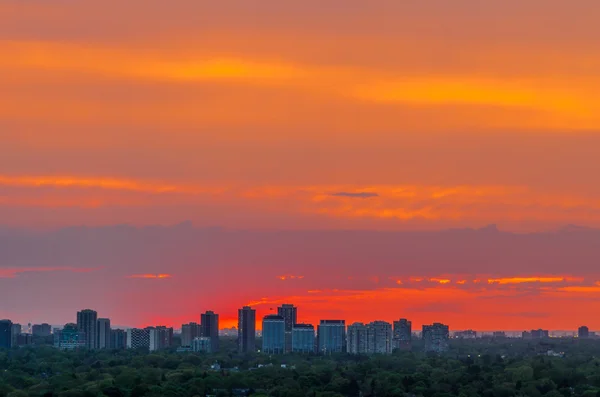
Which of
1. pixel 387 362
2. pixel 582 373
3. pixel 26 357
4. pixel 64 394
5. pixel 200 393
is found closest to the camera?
pixel 64 394

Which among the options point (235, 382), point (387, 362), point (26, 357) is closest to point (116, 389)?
point (235, 382)

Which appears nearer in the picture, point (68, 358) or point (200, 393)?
point (200, 393)

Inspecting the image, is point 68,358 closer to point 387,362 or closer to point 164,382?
point 387,362

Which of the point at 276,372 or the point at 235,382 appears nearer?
the point at 235,382

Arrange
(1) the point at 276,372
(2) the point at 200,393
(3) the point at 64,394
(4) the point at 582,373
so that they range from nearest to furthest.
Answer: (3) the point at 64,394 → (2) the point at 200,393 → (4) the point at 582,373 → (1) the point at 276,372

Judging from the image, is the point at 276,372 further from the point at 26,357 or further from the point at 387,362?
the point at 26,357

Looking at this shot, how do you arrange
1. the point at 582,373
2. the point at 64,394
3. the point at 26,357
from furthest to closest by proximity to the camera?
the point at 26,357 < the point at 582,373 < the point at 64,394

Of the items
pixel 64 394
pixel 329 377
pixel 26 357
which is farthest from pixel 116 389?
pixel 26 357

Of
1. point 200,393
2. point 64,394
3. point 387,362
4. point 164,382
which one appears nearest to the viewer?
point 64,394
